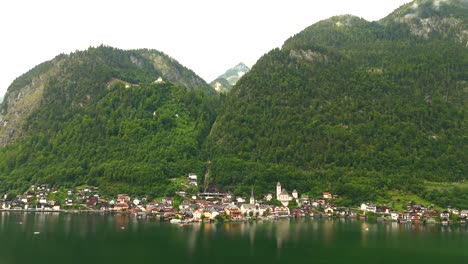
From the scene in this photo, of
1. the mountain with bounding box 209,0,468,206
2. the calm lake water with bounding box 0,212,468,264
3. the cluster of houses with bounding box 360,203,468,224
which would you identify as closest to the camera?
the calm lake water with bounding box 0,212,468,264

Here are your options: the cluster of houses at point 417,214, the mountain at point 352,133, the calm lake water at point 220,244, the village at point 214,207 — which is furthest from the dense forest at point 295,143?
the calm lake water at point 220,244

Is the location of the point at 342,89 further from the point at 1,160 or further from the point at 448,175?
the point at 1,160

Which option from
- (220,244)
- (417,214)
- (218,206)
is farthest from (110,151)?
(220,244)

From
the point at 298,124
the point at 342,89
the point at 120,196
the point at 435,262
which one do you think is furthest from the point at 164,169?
the point at 435,262

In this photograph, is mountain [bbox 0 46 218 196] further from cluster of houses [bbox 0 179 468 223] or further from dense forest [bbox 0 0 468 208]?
cluster of houses [bbox 0 179 468 223]

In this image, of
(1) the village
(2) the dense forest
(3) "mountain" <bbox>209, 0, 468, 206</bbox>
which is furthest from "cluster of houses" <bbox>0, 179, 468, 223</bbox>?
(3) "mountain" <bbox>209, 0, 468, 206</bbox>

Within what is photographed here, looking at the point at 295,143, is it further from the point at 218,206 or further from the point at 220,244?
the point at 220,244
